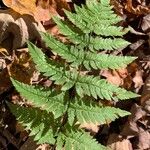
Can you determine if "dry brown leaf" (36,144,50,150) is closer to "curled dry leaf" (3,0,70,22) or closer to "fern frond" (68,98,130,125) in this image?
"fern frond" (68,98,130,125)

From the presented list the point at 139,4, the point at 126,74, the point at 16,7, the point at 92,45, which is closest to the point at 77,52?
the point at 92,45

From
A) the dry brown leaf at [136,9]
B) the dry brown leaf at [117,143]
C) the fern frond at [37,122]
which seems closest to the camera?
the fern frond at [37,122]

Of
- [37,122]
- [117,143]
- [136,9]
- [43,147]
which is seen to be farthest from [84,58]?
[136,9]

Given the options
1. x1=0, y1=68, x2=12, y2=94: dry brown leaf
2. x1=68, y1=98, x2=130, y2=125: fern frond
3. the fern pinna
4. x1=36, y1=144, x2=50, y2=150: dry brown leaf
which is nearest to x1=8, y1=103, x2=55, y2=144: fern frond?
the fern pinna

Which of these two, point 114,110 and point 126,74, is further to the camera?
point 126,74

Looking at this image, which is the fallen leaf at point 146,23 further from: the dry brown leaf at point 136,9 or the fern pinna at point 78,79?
the fern pinna at point 78,79

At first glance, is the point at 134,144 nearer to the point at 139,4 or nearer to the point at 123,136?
the point at 123,136

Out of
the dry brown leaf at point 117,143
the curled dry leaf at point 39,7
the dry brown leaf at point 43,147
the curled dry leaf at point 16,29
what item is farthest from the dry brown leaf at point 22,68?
the dry brown leaf at point 117,143

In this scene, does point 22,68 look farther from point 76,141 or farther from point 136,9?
point 136,9
